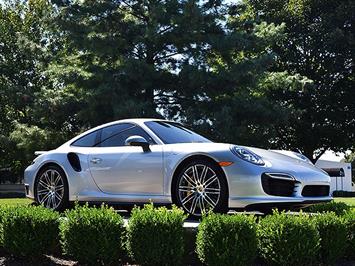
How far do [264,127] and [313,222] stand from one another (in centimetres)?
1622

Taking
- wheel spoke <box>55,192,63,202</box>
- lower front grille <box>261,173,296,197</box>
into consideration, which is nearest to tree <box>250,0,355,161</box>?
wheel spoke <box>55,192,63,202</box>

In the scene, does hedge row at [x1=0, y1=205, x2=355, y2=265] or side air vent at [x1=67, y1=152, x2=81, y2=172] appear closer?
hedge row at [x1=0, y1=205, x2=355, y2=265]

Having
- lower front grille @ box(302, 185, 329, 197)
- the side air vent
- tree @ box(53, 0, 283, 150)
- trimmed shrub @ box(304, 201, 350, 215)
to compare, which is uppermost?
tree @ box(53, 0, 283, 150)

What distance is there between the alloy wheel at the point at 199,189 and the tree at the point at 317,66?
81.5ft

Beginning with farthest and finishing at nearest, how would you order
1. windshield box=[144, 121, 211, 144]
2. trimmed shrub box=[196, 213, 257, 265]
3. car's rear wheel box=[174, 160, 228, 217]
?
windshield box=[144, 121, 211, 144]
car's rear wheel box=[174, 160, 228, 217]
trimmed shrub box=[196, 213, 257, 265]

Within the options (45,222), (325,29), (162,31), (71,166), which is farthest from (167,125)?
(325,29)

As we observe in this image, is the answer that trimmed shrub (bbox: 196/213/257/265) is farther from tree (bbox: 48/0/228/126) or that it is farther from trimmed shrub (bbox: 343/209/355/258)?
tree (bbox: 48/0/228/126)

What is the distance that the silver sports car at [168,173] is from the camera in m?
6.09

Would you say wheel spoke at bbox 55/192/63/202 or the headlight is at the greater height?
the headlight

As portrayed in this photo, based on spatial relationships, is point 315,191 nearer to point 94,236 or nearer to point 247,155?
point 247,155

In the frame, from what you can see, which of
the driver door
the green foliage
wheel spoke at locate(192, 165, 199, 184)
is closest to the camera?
the green foliage

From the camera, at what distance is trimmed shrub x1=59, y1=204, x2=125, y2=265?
211 inches

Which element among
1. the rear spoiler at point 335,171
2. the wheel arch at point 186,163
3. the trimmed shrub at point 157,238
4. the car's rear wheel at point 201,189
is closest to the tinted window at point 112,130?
Result: the wheel arch at point 186,163

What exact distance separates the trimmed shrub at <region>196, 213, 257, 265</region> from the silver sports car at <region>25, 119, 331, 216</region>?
809mm
